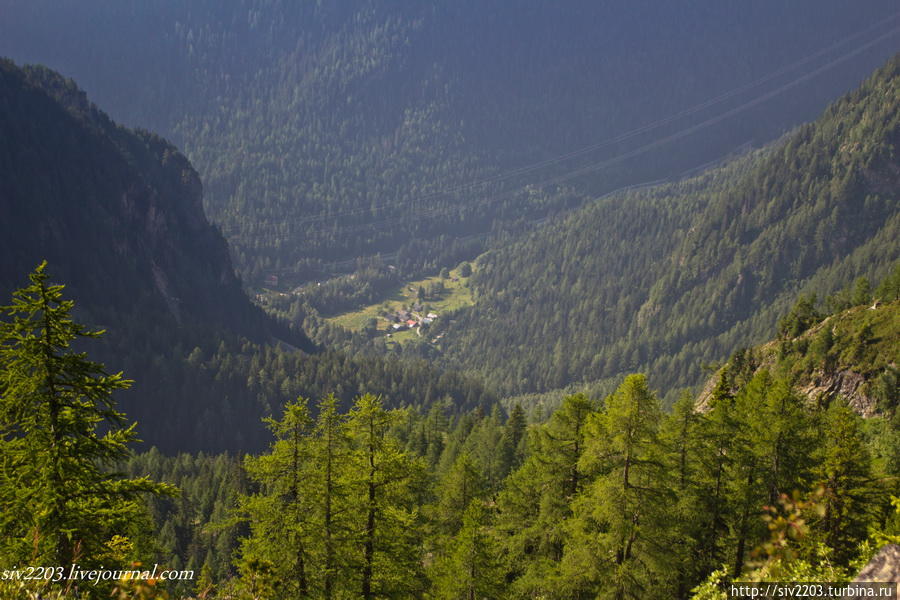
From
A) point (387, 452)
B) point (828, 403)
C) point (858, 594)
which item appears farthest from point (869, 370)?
point (858, 594)

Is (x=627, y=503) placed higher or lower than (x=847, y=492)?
lower

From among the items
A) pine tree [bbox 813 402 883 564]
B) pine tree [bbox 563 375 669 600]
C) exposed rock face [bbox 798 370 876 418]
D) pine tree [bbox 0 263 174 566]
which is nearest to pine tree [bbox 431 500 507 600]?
pine tree [bbox 563 375 669 600]

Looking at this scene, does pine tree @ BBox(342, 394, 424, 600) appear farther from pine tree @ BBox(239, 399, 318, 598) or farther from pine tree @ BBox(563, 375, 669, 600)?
pine tree @ BBox(563, 375, 669, 600)

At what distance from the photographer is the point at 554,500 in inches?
1564

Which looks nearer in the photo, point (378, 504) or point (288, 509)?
point (288, 509)

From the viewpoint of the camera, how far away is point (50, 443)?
20953 millimetres

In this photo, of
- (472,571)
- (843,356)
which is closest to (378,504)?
(472,571)

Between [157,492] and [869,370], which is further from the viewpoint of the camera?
[869,370]

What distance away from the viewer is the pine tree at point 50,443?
20.4 m

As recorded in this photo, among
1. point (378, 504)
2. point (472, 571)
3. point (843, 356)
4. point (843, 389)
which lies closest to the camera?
point (378, 504)

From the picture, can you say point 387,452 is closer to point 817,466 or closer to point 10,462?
point 10,462

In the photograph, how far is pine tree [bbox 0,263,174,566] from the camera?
66.8 ft

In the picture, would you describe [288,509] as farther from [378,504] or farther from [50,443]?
[50,443]

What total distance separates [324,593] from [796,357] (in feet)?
274
